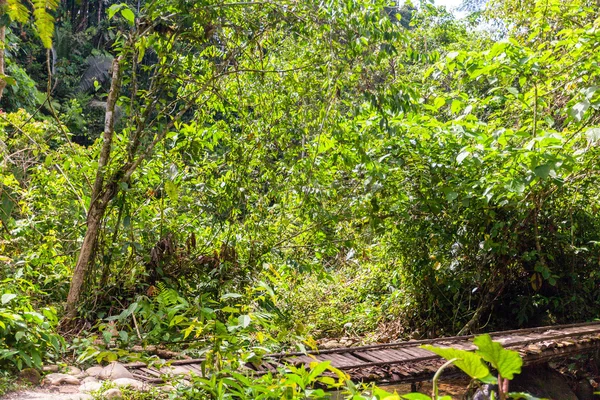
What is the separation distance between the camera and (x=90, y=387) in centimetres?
259

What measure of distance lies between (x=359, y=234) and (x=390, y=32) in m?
2.23

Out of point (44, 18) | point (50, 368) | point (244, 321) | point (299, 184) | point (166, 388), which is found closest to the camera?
point (44, 18)

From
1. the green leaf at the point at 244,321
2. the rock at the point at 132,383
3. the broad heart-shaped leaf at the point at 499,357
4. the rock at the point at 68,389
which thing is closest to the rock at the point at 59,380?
the rock at the point at 68,389

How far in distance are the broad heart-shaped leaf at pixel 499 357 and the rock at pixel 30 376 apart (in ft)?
7.42

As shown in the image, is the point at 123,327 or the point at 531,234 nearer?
the point at 123,327

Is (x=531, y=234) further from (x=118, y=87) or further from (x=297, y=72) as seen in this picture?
(x=118, y=87)

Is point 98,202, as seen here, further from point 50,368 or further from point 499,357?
point 499,357

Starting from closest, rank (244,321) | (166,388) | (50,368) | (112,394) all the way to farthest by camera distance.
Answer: (244,321), (112,394), (166,388), (50,368)

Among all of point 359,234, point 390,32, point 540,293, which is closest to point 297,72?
point 390,32

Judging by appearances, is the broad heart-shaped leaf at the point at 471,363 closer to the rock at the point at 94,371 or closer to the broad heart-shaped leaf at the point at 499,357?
the broad heart-shaped leaf at the point at 499,357

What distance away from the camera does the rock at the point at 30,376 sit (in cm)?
265

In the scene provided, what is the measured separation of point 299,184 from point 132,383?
7.84ft

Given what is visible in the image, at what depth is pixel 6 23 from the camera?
232 cm

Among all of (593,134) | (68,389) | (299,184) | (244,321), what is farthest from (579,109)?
(68,389)
